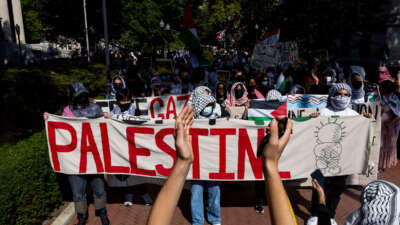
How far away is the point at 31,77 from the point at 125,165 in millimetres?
8351

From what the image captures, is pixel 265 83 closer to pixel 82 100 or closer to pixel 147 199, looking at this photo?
pixel 147 199

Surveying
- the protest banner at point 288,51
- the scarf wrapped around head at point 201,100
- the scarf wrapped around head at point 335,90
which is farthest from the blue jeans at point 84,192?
the protest banner at point 288,51

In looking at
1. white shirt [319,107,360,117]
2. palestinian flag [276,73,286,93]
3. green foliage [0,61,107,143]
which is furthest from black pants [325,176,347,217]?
green foliage [0,61,107,143]

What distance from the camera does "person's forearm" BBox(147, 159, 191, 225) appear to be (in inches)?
50.8

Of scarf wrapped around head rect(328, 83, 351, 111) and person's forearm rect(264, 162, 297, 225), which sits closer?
person's forearm rect(264, 162, 297, 225)

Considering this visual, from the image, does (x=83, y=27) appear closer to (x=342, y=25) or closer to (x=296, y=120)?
(x=342, y=25)

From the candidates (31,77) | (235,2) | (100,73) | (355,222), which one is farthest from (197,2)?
(355,222)

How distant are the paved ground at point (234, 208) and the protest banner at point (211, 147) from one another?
682 millimetres

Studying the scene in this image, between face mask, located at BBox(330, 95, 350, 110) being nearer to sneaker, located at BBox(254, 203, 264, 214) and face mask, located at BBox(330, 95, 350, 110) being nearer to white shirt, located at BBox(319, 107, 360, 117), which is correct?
white shirt, located at BBox(319, 107, 360, 117)

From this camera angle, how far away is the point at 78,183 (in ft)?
14.2

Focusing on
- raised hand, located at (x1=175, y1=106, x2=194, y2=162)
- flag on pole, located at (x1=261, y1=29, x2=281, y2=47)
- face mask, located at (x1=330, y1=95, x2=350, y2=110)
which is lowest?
face mask, located at (x1=330, y1=95, x2=350, y2=110)

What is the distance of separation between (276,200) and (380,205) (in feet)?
3.19

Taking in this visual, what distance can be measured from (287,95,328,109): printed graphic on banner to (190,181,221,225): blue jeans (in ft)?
10.0

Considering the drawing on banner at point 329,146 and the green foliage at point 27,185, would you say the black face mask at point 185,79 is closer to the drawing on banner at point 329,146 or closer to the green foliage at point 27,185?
the green foliage at point 27,185
